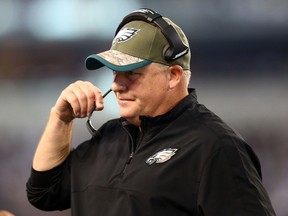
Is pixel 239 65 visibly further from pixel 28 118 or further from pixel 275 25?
pixel 28 118

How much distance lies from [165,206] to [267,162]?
3.21 ft

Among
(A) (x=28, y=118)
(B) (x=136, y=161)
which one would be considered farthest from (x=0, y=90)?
(B) (x=136, y=161)

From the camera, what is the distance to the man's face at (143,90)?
1.01m

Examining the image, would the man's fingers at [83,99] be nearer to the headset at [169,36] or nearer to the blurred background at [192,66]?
the headset at [169,36]

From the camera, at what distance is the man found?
916 mm

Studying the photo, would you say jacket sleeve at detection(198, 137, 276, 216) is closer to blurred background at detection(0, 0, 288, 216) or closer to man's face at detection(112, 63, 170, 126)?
man's face at detection(112, 63, 170, 126)

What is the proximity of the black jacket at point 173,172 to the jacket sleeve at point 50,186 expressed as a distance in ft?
0.15

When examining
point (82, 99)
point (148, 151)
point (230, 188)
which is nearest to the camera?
Result: point (230, 188)

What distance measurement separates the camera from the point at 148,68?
1.01m

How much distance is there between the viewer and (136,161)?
1.01 meters

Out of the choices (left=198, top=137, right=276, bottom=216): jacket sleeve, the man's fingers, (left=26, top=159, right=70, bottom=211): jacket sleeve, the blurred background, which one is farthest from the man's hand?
the blurred background

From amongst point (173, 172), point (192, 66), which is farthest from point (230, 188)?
point (192, 66)

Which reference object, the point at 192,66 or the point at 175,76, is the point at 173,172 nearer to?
the point at 175,76

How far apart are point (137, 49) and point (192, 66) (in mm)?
872
